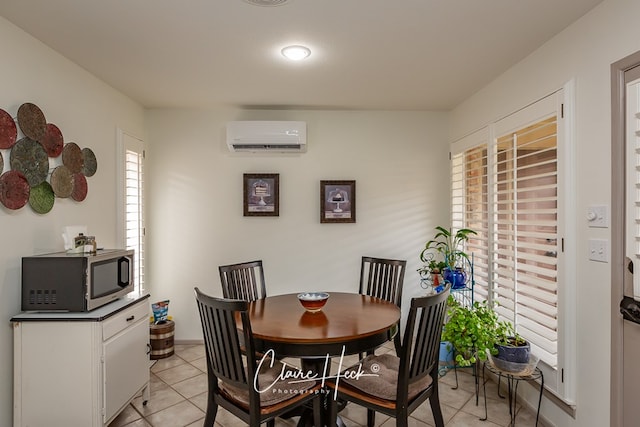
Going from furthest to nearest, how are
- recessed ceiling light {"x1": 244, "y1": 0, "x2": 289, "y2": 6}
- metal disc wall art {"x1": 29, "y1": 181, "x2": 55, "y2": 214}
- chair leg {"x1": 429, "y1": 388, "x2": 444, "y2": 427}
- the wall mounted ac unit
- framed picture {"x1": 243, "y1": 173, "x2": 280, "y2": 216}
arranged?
framed picture {"x1": 243, "y1": 173, "x2": 280, "y2": 216} → the wall mounted ac unit → metal disc wall art {"x1": 29, "y1": 181, "x2": 55, "y2": 214} → chair leg {"x1": 429, "y1": 388, "x2": 444, "y2": 427} → recessed ceiling light {"x1": 244, "y1": 0, "x2": 289, "y2": 6}

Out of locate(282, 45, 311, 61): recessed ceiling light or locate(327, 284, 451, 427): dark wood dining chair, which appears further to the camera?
locate(282, 45, 311, 61): recessed ceiling light

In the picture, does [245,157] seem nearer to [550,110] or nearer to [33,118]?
[33,118]

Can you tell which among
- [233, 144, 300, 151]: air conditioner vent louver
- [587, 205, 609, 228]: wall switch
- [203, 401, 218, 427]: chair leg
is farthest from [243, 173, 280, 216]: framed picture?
[587, 205, 609, 228]: wall switch

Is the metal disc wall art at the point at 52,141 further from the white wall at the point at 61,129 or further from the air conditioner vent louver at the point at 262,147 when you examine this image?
the air conditioner vent louver at the point at 262,147

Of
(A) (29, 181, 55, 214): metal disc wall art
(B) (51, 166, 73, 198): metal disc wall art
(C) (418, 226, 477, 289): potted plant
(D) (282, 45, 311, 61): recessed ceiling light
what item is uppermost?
(D) (282, 45, 311, 61): recessed ceiling light

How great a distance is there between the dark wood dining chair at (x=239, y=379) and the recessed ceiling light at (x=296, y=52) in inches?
65.1

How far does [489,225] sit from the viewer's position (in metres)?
3.02

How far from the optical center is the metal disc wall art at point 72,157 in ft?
8.27

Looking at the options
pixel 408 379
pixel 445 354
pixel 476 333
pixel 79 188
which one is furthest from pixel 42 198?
pixel 445 354

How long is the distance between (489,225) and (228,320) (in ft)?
7.48

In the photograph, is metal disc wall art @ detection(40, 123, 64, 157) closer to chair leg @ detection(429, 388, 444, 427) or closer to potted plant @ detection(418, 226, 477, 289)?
chair leg @ detection(429, 388, 444, 427)

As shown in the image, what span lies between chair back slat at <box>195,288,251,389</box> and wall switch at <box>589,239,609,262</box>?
1851 millimetres

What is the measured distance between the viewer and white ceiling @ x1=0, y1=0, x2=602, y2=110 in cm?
195

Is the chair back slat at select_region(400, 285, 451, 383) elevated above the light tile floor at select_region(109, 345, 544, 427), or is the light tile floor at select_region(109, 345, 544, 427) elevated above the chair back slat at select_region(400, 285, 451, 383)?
the chair back slat at select_region(400, 285, 451, 383)
